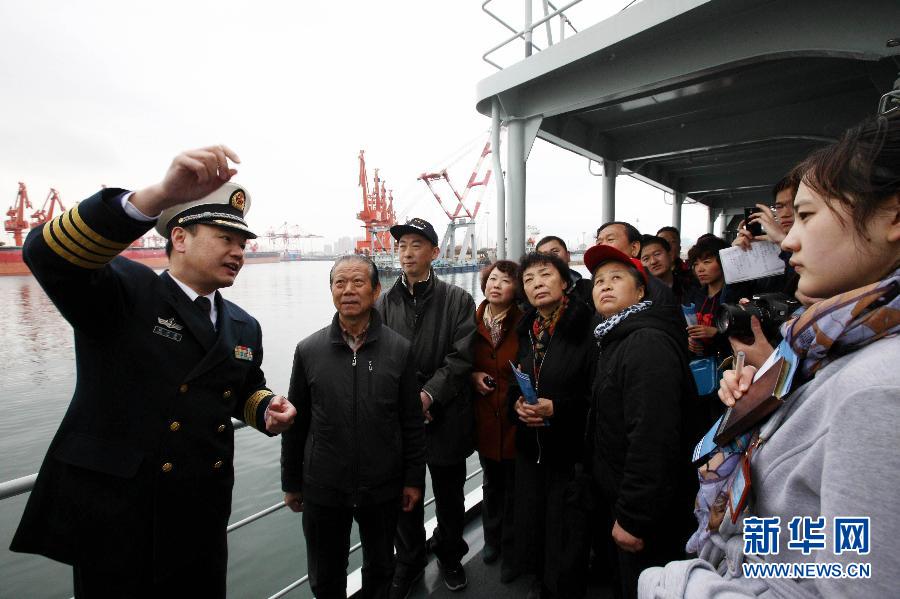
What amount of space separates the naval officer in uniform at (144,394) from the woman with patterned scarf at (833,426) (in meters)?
1.27

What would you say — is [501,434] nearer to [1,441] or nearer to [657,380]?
[657,380]

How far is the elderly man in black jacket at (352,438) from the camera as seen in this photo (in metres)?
1.71

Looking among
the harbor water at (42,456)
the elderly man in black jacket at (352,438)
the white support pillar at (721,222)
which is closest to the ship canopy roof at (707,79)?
the elderly man in black jacket at (352,438)

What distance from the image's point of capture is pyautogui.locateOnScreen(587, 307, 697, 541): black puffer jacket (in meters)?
1.29

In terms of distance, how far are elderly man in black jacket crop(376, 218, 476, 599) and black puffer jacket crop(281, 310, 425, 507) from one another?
8.5 inches

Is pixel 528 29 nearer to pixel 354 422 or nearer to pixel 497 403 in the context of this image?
pixel 497 403

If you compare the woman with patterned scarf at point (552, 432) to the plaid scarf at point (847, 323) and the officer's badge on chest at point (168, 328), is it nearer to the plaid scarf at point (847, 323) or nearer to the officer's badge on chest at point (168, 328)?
the plaid scarf at point (847, 323)

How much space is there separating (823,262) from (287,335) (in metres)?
16.5

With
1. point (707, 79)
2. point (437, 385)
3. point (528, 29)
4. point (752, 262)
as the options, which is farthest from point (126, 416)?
point (707, 79)

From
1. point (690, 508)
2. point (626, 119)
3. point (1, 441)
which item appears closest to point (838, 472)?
point (690, 508)

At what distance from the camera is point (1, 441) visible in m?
7.20

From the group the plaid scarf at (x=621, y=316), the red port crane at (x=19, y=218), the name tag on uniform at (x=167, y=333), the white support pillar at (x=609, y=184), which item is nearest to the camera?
the name tag on uniform at (x=167, y=333)

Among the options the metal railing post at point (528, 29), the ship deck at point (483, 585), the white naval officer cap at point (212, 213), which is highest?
the metal railing post at point (528, 29)

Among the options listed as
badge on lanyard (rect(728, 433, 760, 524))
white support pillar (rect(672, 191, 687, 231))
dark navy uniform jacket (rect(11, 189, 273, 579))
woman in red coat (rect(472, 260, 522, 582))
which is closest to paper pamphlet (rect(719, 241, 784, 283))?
woman in red coat (rect(472, 260, 522, 582))
